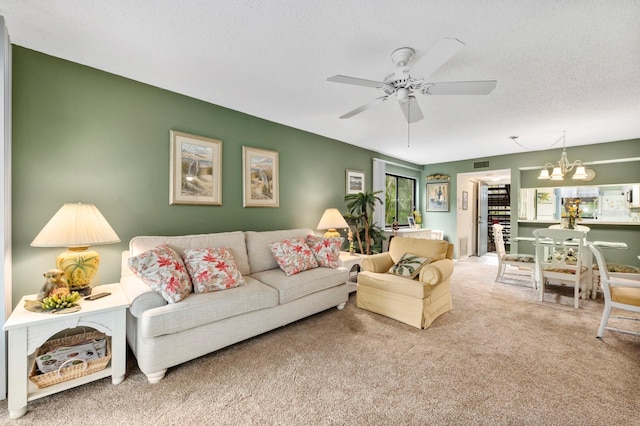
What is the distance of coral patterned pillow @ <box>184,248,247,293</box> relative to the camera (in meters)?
2.30

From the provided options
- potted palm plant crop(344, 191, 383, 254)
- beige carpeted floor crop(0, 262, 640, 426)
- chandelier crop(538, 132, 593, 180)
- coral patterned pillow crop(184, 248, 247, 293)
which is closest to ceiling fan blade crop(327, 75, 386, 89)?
coral patterned pillow crop(184, 248, 247, 293)

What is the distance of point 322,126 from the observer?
13.1 feet

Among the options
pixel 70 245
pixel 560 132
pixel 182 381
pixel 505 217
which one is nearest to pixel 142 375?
pixel 182 381

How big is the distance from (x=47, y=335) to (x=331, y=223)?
3114 millimetres

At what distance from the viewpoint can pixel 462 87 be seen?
201cm

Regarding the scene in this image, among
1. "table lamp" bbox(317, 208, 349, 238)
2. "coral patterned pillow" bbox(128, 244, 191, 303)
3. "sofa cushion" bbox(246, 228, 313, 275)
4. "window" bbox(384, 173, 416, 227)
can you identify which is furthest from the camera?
"window" bbox(384, 173, 416, 227)

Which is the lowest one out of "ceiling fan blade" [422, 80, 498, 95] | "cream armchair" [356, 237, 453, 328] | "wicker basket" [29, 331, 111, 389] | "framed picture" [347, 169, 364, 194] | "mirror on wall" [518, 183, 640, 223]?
"wicker basket" [29, 331, 111, 389]

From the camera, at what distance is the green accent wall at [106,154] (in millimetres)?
2111

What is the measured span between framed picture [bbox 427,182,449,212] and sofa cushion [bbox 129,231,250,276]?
17.0 feet

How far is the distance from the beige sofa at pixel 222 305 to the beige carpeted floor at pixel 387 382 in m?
0.16

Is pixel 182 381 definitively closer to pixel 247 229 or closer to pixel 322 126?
pixel 247 229

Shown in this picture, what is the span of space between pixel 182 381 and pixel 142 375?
1.09 feet

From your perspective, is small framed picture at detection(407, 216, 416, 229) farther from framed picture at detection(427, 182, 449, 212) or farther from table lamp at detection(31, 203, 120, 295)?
table lamp at detection(31, 203, 120, 295)

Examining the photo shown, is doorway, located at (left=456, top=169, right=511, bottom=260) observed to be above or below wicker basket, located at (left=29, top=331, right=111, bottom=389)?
above
